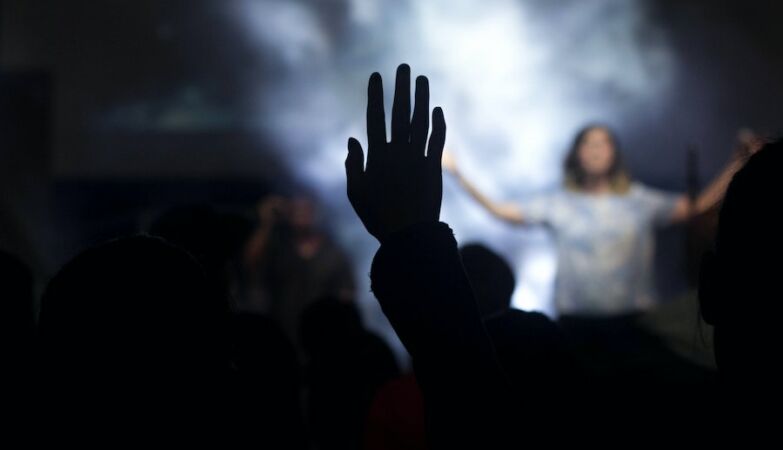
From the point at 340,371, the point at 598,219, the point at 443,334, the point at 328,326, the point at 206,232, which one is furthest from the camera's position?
the point at 598,219

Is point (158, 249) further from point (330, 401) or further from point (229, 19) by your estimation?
point (229, 19)

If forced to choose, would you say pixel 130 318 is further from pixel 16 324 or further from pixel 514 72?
pixel 514 72

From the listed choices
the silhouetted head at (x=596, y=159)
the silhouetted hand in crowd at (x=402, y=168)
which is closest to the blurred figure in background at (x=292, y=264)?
the silhouetted head at (x=596, y=159)

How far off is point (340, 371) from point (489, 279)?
3.29 feet

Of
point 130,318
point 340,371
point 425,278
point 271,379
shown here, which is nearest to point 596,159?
point 340,371

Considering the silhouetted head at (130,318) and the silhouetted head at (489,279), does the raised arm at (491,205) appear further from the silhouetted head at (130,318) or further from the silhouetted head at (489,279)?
the silhouetted head at (130,318)

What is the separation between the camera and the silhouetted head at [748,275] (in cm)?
102

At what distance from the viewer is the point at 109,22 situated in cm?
853

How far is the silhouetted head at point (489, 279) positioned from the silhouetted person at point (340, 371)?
844mm

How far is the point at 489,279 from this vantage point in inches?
99.7

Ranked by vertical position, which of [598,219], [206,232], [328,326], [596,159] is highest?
[596,159]

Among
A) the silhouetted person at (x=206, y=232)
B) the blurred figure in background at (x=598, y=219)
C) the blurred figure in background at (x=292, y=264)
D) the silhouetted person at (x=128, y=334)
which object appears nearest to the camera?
the silhouetted person at (x=128, y=334)

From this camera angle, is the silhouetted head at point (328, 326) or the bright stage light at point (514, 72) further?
the bright stage light at point (514, 72)

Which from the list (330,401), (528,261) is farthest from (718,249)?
(528,261)
